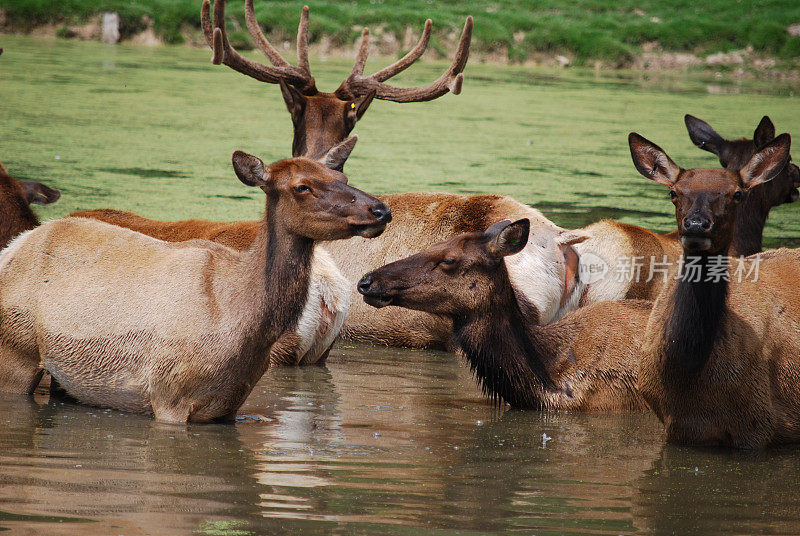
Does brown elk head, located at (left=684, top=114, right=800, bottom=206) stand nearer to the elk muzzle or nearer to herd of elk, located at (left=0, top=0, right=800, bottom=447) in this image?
herd of elk, located at (left=0, top=0, right=800, bottom=447)

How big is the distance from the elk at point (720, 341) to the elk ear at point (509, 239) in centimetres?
75

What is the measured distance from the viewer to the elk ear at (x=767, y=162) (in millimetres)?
5164

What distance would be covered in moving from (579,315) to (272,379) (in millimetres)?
1837

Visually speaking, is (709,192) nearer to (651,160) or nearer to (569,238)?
(651,160)

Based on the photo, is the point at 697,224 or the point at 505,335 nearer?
the point at 697,224

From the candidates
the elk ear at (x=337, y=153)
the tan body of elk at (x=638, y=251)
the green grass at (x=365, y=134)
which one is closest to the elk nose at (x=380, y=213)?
the elk ear at (x=337, y=153)

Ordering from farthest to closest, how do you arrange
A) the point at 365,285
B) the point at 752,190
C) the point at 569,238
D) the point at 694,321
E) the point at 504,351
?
1. the point at 752,190
2. the point at 569,238
3. the point at 504,351
4. the point at 365,285
5. the point at 694,321

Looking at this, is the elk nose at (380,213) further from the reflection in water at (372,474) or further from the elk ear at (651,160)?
the elk ear at (651,160)

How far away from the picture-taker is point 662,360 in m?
5.13

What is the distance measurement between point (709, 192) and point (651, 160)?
0.66 metres

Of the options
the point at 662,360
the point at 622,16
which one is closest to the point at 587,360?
the point at 662,360

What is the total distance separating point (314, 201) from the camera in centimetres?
511

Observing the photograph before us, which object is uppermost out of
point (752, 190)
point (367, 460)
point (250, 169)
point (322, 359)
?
point (250, 169)

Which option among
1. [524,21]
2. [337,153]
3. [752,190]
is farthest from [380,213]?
[524,21]
